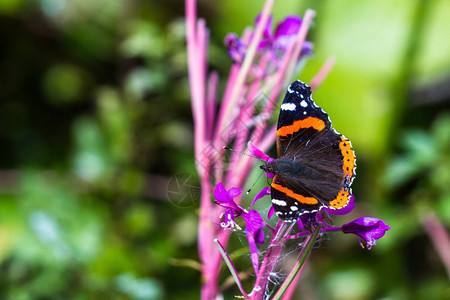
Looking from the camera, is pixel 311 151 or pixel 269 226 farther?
pixel 311 151

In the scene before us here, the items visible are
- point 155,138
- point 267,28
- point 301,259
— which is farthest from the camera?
point 155,138

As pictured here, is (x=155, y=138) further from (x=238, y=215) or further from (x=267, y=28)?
(x=238, y=215)

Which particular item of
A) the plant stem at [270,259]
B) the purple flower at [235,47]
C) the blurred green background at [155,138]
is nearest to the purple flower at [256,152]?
the plant stem at [270,259]

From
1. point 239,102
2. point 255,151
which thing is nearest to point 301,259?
point 255,151

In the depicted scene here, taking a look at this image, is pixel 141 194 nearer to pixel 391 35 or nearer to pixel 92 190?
pixel 92 190

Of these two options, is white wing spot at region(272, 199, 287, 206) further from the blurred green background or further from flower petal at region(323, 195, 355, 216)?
the blurred green background
